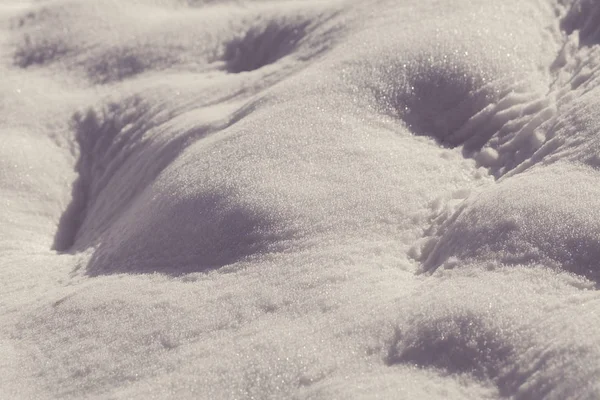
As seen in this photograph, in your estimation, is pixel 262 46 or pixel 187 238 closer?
pixel 187 238

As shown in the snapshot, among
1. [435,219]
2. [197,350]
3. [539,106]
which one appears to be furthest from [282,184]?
[539,106]

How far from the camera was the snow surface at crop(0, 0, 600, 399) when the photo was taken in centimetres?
137

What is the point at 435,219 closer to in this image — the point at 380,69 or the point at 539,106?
the point at 539,106

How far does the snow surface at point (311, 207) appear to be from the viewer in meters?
1.37

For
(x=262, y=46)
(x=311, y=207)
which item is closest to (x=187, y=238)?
(x=311, y=207)

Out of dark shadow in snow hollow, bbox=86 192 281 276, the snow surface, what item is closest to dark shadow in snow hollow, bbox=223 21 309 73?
the snow surface

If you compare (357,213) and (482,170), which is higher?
(482,170)

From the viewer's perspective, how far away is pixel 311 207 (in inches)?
69.2

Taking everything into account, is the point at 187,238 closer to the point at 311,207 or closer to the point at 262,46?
the point at 311,207

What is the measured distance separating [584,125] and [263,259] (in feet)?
2.85

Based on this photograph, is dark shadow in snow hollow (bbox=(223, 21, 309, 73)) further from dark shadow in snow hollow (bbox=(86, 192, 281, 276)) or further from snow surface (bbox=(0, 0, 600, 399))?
dark shadow in snow hollow (bbox=(86, 192, 281, 276))

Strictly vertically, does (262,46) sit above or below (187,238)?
above

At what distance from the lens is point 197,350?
1.50m

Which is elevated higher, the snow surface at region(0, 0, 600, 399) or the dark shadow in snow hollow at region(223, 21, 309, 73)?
the dark shadow in snow hollow at region(223, 21, 309, 73)
